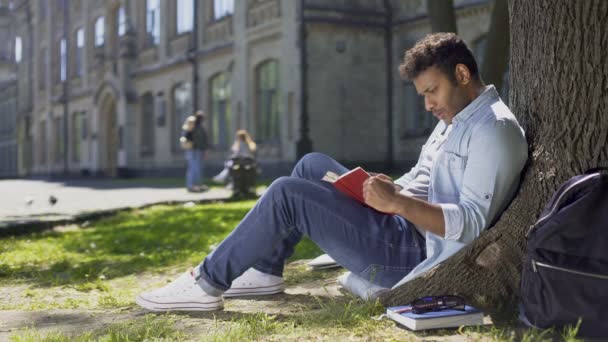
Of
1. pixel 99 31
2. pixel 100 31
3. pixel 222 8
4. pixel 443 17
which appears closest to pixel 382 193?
pixel 443 17

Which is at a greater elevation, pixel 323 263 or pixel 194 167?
pixel 194 167

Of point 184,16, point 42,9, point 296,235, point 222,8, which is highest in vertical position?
point 42,9

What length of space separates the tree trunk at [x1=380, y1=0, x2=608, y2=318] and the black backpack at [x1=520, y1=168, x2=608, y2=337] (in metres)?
0.43

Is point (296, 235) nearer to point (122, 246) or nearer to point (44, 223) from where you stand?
point (122, 246)

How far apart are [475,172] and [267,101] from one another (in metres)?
19.8

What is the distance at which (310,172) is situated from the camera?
4.37 metres

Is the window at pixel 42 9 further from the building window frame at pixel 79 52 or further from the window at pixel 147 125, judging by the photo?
the window at pixel 147 125

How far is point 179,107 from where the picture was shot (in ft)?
91.8

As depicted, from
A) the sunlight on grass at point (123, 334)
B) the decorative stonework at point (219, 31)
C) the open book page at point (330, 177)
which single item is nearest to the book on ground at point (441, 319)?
the open book page at point (330, 177)

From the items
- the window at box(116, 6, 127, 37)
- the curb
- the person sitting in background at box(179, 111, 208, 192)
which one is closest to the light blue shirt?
the curb

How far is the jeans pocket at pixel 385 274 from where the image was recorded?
3713 mm

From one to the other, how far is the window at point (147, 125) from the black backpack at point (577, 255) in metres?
28.4

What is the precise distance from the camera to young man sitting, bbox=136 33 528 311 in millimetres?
3270

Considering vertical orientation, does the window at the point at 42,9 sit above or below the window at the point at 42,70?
above
